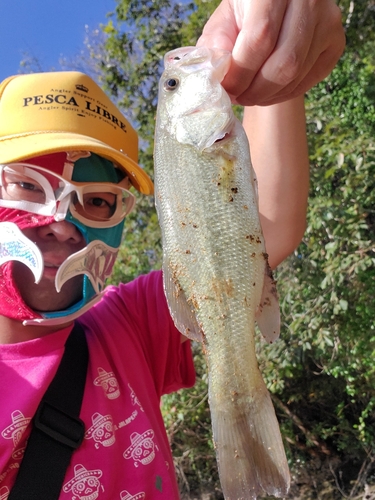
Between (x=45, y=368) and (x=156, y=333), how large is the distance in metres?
0.53

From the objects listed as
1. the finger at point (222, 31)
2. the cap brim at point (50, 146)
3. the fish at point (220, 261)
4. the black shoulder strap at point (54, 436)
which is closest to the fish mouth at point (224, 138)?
the fish at point (220, 261)

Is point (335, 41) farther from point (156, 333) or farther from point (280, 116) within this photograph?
point (156, 333)

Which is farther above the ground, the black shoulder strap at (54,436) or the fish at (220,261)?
the fish at (220,261)

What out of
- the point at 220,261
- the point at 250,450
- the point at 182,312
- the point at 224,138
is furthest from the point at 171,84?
the point at 250,450

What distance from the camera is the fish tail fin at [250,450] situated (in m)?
1.07

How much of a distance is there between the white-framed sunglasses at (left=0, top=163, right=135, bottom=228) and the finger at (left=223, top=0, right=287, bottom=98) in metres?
0.76

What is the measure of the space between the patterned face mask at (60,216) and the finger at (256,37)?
30.4 inches

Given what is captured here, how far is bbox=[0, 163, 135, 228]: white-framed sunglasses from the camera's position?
172 cm

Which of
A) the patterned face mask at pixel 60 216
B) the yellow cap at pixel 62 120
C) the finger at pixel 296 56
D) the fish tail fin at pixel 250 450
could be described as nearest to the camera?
the fish tail fin at pixel 250 450

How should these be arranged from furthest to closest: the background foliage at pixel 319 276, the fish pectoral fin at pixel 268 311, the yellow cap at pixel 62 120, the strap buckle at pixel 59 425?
the background foliage at pixel 319 276 → the yellow cap at pixel 62 120 → the strap buckle at pixel 59 425 → the fish pectoral fin at pixel 268 311

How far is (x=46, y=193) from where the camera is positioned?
174 cm

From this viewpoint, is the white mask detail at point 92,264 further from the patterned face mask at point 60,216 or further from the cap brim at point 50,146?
the cap brim at point 50,146

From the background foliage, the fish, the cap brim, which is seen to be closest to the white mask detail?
the cap brim

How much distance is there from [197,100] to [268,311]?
1.96 feet
